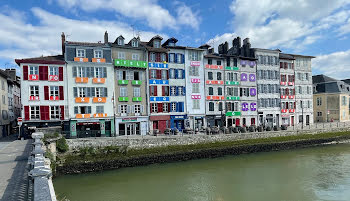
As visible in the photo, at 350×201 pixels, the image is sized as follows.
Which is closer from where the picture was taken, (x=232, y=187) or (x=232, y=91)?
(x=232, y=187)

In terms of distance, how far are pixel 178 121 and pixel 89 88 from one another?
568 inches

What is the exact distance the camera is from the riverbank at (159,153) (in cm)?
2327

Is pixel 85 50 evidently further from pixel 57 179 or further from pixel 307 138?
pixel 307 138

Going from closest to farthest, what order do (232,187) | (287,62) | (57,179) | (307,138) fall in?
(232,187), (57,179), (307,138), (287,62)

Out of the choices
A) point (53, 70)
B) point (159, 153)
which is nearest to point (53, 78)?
point (53, 70)

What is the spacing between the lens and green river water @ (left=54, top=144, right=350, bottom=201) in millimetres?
16484

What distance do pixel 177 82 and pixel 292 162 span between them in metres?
19.6

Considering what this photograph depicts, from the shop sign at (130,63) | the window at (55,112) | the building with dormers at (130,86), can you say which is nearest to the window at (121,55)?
the building with dormers at (130,86)

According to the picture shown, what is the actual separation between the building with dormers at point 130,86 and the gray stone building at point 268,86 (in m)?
22.6

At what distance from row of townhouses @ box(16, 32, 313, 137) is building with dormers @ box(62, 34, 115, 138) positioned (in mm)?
120

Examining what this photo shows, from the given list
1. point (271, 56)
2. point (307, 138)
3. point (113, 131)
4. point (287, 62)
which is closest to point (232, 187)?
point (113, 131)

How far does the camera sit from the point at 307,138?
3650cm

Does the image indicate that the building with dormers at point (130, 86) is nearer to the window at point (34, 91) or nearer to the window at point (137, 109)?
the window at point (137, 109)

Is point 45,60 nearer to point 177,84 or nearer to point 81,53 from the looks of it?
point 81,53
